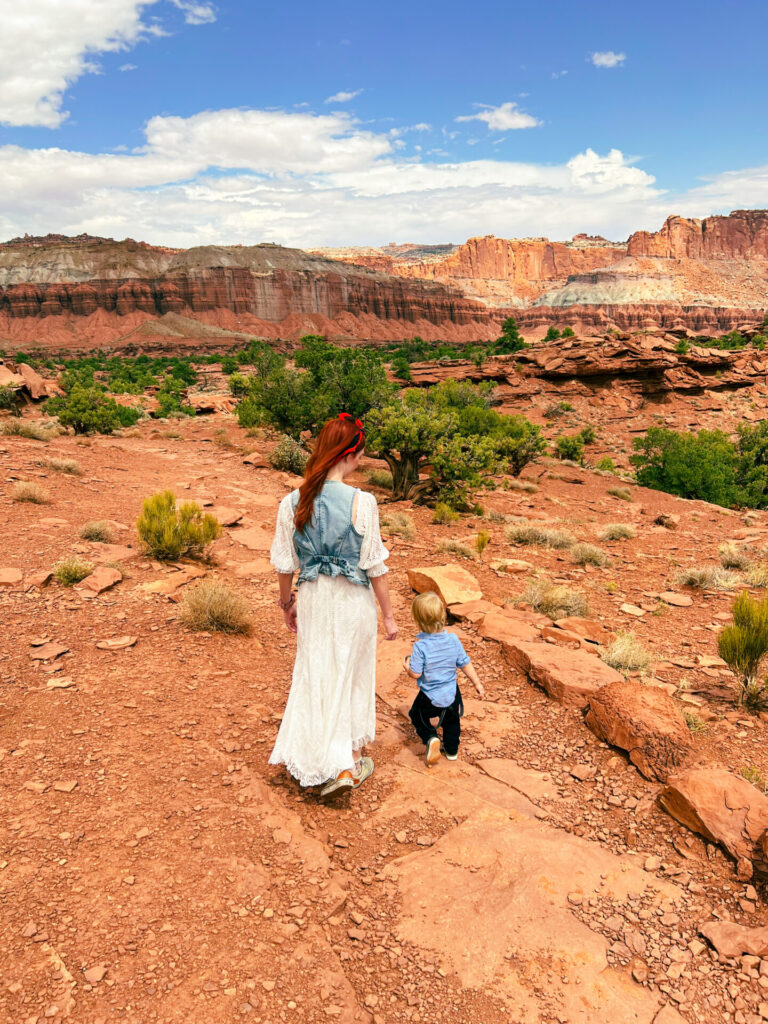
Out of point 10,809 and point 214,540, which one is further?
point 214,540

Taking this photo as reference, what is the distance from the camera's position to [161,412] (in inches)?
973

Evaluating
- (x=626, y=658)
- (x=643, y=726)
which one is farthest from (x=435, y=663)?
(x=626, y=658)

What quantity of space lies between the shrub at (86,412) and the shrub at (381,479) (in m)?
9.17

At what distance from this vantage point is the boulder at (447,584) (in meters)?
6.14

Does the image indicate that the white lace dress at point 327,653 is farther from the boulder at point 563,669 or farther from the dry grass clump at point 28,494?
the dry grass clump at point 28,494

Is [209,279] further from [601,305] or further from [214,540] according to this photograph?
[214,540]

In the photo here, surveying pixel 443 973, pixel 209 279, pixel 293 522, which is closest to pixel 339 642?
pixel 293 522

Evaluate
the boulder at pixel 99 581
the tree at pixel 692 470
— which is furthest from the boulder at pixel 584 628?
the tree at pixel 692 470

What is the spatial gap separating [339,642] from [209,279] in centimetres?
10883

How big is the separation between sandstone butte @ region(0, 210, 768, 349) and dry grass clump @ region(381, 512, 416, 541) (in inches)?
3094

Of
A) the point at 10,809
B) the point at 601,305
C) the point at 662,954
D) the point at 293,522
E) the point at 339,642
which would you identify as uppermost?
the point at 601,305

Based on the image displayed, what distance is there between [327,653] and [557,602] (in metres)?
4.12

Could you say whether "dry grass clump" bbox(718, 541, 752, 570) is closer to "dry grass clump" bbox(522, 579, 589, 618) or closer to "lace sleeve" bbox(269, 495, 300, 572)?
"dry grass clump" bbox(522, 579, 589, 618)

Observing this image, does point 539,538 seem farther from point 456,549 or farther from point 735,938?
point 735,938
